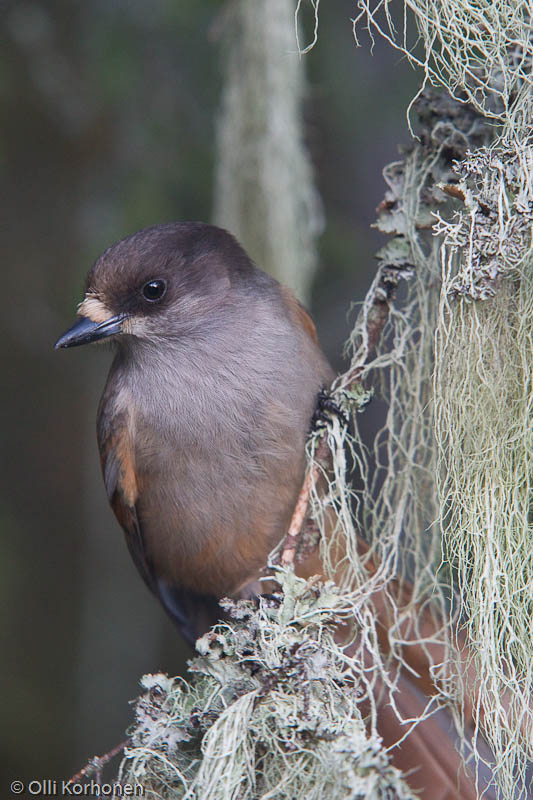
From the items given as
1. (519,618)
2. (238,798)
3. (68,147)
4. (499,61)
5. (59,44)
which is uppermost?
(59,44)

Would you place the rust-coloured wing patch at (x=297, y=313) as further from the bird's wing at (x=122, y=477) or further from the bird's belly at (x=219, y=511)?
the bird's wing at (x=122, y=477)

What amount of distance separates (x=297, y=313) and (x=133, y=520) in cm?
90

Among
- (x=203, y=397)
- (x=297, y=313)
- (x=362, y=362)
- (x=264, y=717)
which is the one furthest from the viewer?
(x=297, y=313)

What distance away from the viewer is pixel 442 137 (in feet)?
6.60

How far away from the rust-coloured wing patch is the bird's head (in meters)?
0.19

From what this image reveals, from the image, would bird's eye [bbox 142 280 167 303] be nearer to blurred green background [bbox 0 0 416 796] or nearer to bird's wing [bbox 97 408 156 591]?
bird's wing [bbox 97 408 156 591]

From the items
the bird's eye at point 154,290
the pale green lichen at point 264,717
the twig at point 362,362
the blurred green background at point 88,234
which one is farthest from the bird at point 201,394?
the blurred green background at point 88,234

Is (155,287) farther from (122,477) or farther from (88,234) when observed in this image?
(88,234)

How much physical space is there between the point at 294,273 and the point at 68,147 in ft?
5.26

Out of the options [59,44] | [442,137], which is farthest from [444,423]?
[59,44]

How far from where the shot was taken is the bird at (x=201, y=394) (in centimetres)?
231

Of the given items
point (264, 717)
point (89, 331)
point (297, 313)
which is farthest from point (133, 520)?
point (264, 717)

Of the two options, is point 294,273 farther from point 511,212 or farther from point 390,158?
point 511,212

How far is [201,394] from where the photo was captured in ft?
7.64
